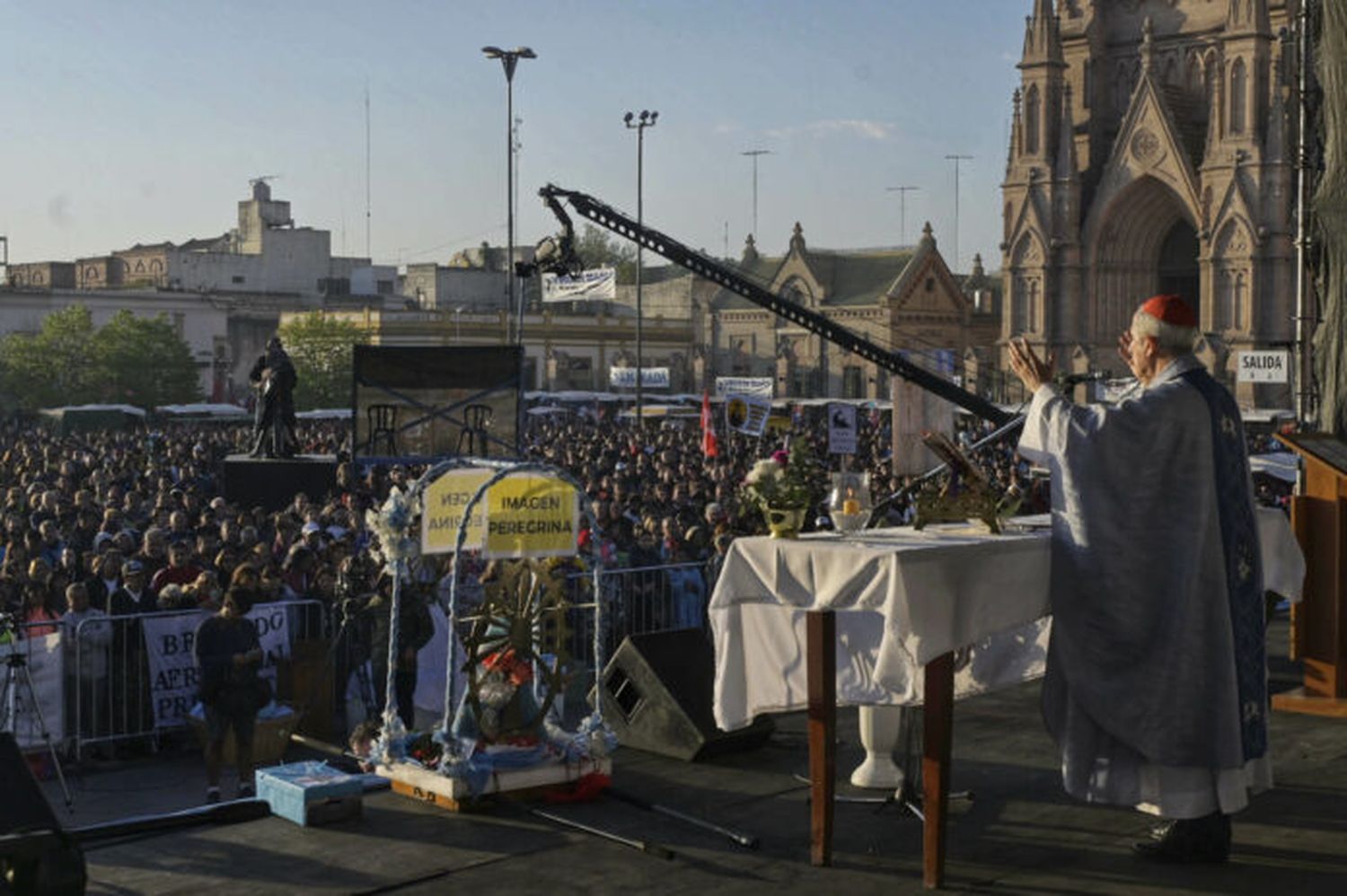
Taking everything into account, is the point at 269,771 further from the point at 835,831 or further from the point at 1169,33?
the point at 1169,33

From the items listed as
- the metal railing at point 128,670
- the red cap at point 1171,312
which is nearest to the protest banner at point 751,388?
the metal railing at point 128,670

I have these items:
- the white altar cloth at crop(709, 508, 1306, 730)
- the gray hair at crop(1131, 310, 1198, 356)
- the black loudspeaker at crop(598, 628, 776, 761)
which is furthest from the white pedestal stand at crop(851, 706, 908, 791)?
the gray hair at crop(1131, 310, 1198, 356)

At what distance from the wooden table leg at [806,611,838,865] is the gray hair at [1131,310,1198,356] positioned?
1.74 metres

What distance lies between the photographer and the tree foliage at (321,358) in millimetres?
69500

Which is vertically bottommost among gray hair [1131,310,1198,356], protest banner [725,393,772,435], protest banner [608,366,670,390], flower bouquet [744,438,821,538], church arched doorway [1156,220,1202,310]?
flower bouquet [744,438,821,538]

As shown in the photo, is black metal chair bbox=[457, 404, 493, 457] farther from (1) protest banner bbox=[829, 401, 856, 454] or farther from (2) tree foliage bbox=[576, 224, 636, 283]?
(2) tree foliage bbox=[576, 224, 636, 283]

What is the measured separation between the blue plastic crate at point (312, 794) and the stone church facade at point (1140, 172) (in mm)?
52318

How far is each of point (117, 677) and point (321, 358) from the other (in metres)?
59.5

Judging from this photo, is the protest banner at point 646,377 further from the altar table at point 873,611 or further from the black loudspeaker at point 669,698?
the altar table at point 873,611

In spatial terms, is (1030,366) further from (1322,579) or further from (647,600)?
(647,600)

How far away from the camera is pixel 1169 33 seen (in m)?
63.3

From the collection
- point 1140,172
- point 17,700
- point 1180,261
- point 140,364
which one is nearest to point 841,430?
point 17,700

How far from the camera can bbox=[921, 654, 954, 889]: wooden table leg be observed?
6555 millimetres

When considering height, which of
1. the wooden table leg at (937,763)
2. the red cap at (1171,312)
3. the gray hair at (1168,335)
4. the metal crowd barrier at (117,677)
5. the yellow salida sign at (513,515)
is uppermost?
the red cap at (1171,312)
